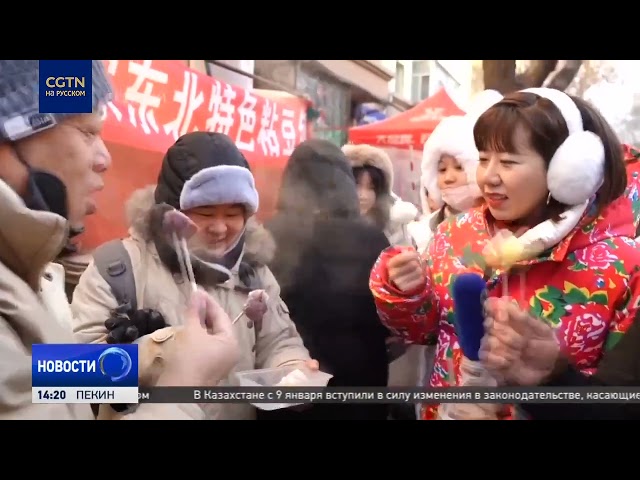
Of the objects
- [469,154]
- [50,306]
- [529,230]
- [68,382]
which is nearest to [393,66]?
[469,154]

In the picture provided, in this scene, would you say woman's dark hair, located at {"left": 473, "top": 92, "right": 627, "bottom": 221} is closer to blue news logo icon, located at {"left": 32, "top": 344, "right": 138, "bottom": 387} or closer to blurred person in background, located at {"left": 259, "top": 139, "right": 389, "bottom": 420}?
blurred person in background, located at {"left": 259, "top": 139, "right": 389, "bottom": 420}

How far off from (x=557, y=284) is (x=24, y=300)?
6.78 feet

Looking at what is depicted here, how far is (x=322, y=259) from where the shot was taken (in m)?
2.96

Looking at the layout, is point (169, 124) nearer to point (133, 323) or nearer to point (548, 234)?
point (133, 323)

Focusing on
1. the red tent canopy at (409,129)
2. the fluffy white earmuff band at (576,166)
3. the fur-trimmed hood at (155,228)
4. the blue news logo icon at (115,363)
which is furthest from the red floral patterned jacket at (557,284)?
the blue news logo icon at (115,363)

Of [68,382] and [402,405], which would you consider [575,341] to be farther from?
[68,382]

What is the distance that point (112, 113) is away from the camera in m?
2.95

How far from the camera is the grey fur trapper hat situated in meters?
2.88

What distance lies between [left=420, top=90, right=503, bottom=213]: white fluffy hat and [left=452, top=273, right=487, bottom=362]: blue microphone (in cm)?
36

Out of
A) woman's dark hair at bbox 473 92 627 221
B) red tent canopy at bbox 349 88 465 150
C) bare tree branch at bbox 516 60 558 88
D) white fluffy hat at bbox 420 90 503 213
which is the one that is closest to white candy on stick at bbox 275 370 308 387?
white fluffy hat at bbox 420 90 503 213

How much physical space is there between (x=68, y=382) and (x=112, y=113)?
1.16m

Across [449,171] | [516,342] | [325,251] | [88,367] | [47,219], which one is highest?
[449,171]

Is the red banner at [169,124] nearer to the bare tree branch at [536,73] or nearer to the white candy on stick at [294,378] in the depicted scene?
the white candy on stick at [294,378]

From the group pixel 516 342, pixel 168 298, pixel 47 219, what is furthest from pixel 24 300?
pixel 516 342
